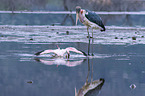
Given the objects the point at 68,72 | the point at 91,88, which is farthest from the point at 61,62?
the point at 91,88

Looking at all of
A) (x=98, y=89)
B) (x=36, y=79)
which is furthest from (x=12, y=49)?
(x=98, y=89)

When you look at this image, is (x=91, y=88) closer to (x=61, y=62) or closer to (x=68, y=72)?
(x=68, y=72)

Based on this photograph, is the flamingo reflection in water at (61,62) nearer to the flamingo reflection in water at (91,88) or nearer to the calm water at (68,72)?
the calm water at (68,72)

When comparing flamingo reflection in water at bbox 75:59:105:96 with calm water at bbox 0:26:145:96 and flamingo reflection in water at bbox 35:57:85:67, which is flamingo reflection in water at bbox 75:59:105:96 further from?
flamingo reflection in water at bbox 35:57:85:67

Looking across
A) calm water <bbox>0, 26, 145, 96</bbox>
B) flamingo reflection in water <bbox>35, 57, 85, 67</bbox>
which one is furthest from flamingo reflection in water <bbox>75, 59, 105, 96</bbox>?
flamingo reflection in water <bbox>35, 57, 85, 67</bbox>

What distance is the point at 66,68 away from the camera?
961cm

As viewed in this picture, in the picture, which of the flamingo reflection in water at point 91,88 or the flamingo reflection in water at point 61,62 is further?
the flamingo reflection in water at point 61,62

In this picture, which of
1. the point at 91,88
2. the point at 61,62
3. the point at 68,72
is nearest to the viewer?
the point at 91,88

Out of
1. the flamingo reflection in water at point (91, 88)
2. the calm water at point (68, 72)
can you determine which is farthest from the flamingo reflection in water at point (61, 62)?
the flamingo reflection in water at point (91, 88)

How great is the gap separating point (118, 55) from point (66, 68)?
10.0 ft

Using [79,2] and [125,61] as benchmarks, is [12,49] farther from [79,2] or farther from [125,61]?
[79,2]

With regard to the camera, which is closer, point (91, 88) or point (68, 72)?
point (91, 88)

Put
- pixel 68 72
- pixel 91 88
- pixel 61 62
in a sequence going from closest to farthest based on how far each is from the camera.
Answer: pixel 91 88, pixel 68 72, pixel 61 62

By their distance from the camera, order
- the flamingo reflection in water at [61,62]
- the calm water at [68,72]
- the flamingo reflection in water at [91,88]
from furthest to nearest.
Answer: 1. the flamingo reflection in water at [61,62]
2. the calm water at [68,72]
3. the flamingo reflection in water at [91,88]
